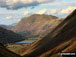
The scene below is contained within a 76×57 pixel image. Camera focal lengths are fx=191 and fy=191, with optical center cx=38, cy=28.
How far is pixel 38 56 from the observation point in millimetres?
199500

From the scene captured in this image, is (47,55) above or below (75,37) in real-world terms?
below

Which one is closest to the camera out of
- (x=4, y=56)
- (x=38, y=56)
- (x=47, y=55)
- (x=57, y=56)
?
(x=4, y=56)

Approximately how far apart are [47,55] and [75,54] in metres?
44.8

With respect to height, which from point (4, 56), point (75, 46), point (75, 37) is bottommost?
point (4, 56)

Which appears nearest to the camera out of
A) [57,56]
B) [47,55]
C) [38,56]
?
[57,56]

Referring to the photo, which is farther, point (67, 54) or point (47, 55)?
point (47, 55)

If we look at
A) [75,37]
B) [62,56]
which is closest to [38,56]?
[75,37]

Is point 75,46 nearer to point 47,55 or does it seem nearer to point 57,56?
point 57,56

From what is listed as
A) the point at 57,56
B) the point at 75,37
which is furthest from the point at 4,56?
the point at 75,37

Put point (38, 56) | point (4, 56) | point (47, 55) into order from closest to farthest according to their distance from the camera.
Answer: point (4, 56), point (47, 55), point (38, 56)

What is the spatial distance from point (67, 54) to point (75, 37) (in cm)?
5102

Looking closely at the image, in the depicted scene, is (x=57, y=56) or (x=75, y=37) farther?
(x=75, y=37)

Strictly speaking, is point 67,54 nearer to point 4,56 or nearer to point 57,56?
point 57,56

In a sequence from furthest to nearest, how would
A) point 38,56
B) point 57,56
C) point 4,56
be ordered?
1. point 38,56
2. point 57,56
3. point 4,56
